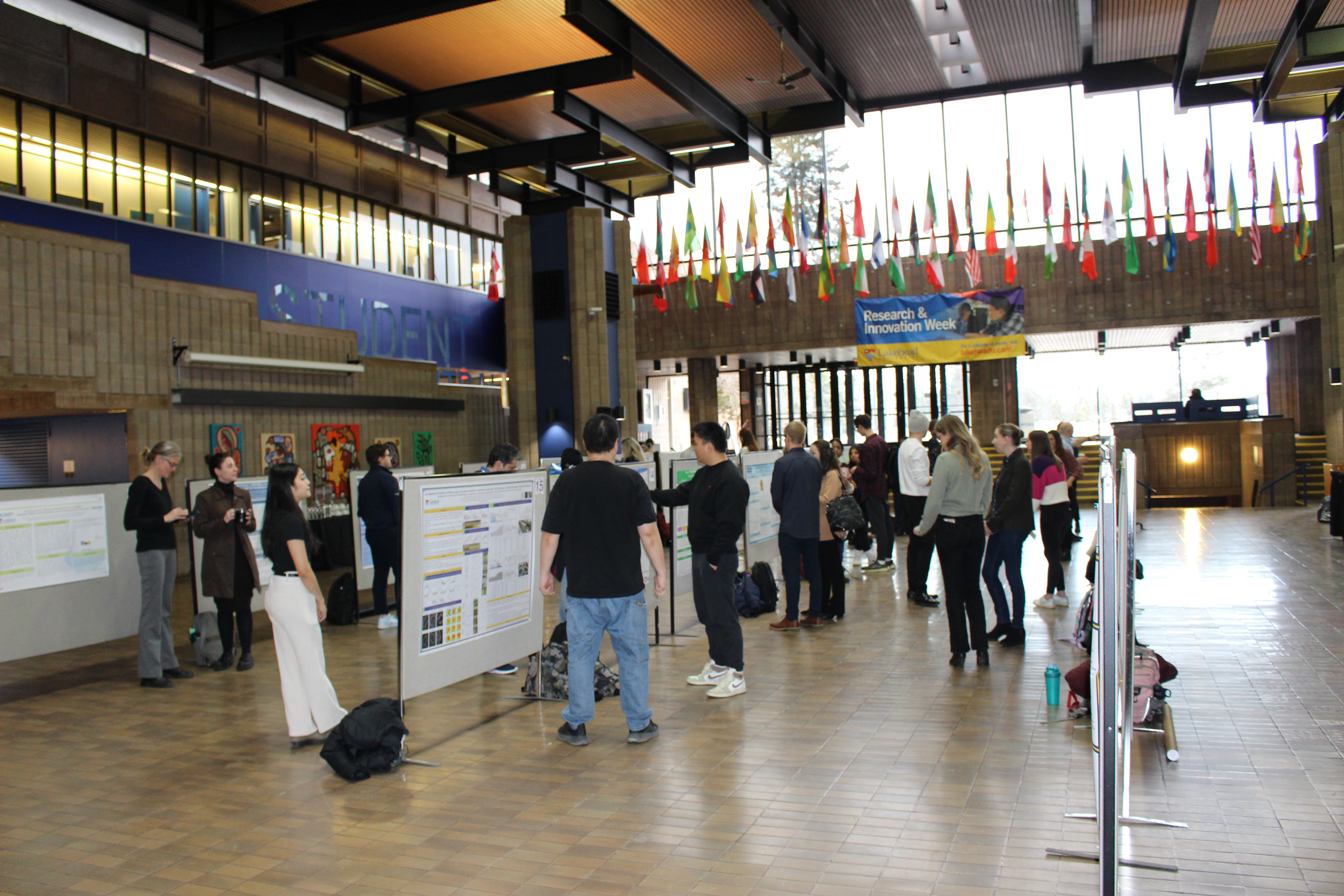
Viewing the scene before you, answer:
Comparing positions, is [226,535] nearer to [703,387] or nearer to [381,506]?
[381,506]

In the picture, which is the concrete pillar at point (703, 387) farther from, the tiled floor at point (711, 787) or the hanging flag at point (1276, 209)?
the tiled floor at point (711, 787)

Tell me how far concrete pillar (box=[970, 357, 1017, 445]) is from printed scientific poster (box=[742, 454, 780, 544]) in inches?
497

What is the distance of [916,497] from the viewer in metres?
10.8

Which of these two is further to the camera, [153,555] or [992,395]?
[992,395]

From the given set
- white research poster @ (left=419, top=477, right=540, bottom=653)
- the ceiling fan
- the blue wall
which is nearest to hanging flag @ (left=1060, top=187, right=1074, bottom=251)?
the ceiling fan

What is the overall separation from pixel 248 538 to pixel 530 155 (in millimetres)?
12236

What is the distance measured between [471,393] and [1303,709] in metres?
16.0

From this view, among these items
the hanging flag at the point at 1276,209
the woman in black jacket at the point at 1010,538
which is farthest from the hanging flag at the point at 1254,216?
the woman in black jacket at the point at 1010,538

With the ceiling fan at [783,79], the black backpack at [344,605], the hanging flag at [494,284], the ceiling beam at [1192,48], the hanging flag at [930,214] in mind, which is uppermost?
the ceiling fan at [783,79]

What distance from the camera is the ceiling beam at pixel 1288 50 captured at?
→ 1311cm

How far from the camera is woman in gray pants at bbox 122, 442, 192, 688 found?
22.0 feet

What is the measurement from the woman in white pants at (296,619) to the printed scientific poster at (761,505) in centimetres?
436

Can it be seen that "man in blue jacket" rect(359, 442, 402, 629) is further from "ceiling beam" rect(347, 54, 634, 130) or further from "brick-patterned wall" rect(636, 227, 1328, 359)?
"brick-patterned wall" rect(636, 227, 1328, 359)

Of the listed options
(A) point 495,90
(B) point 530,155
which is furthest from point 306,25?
(B) point 530,155
